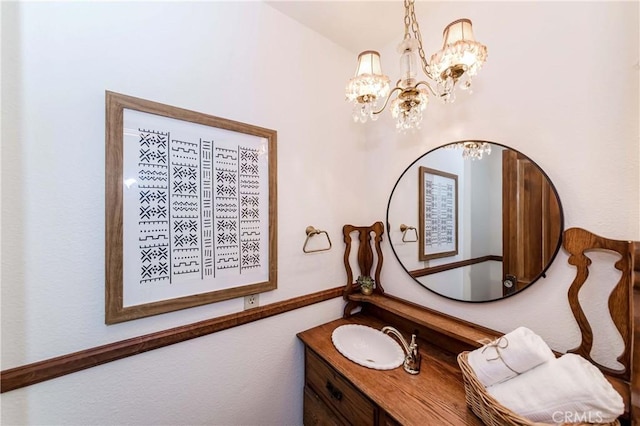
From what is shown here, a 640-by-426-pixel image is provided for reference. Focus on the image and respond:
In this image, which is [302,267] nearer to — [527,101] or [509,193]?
[509,193]

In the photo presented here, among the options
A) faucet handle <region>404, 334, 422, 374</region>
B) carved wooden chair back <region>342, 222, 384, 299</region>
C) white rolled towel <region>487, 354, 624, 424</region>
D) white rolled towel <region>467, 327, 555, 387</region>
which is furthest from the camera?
carved wooden chair back <region>342, 222, 384, 299</region>

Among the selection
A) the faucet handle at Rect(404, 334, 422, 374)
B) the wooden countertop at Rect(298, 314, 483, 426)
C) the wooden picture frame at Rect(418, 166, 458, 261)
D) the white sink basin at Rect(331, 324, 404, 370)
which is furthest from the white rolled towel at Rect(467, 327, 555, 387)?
the wooden picture frame at Rect(418, 166, 458, 261)

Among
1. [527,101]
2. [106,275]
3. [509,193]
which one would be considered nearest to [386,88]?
[527,101]

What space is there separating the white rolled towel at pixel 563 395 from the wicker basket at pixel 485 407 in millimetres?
38

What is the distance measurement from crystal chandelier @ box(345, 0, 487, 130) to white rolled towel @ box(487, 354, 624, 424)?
91cm

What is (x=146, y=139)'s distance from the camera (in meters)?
0.93

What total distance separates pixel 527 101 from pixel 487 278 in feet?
2.64

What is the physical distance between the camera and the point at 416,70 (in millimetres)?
891

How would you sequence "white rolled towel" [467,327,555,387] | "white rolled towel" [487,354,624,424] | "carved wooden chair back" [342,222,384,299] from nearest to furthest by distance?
"white rolled towel" [487,354,624,424] → "white rolled towel" [467,327,555,387] → "carved wooden chair back" [342,222,384,299]

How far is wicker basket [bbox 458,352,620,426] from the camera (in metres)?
0.63

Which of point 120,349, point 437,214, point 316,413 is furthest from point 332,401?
point 437,214

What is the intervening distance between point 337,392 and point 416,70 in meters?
1.43

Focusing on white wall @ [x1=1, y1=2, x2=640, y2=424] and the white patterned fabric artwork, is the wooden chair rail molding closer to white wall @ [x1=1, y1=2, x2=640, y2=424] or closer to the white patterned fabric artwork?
white wall @ [x1=1, y1=2, x2=640, y2=424]

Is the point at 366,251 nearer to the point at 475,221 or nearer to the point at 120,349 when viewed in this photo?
the point at 475,221
